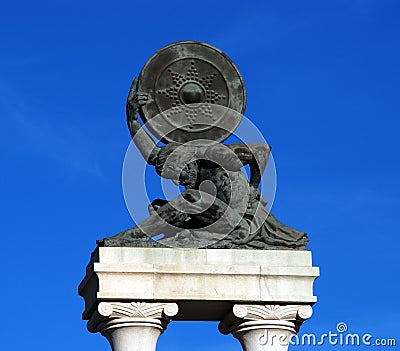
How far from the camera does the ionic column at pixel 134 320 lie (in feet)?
81.5

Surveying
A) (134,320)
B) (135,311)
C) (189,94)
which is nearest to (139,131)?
(189,94)

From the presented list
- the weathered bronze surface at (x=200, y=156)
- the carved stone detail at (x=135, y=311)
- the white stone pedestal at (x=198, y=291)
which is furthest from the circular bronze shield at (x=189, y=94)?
the carved stone detail at (x=135, y=311)

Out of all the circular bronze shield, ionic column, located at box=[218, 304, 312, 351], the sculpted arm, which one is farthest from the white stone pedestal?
the circular bronze shield

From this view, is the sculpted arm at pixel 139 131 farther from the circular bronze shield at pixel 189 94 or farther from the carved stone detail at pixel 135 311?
the carved stone detail at pixel 135 311

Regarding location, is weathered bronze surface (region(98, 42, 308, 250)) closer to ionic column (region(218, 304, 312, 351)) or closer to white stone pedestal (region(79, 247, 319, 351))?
white stone pedestal (region(79, 247, 319, 351))

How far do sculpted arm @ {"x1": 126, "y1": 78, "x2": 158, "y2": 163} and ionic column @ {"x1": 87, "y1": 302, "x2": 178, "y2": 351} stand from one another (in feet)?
12.4

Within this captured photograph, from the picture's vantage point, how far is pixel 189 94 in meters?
27.4

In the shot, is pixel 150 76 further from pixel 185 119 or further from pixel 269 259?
pixel 269 259

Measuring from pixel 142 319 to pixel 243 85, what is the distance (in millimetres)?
6310

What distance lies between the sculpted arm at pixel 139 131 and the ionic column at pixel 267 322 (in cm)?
422

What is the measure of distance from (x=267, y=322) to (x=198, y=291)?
173cm

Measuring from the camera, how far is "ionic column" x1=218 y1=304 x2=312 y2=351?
25.5 meters

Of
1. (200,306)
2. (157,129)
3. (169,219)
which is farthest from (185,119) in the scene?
(200,306)

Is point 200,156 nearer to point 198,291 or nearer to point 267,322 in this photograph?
point 198,291
